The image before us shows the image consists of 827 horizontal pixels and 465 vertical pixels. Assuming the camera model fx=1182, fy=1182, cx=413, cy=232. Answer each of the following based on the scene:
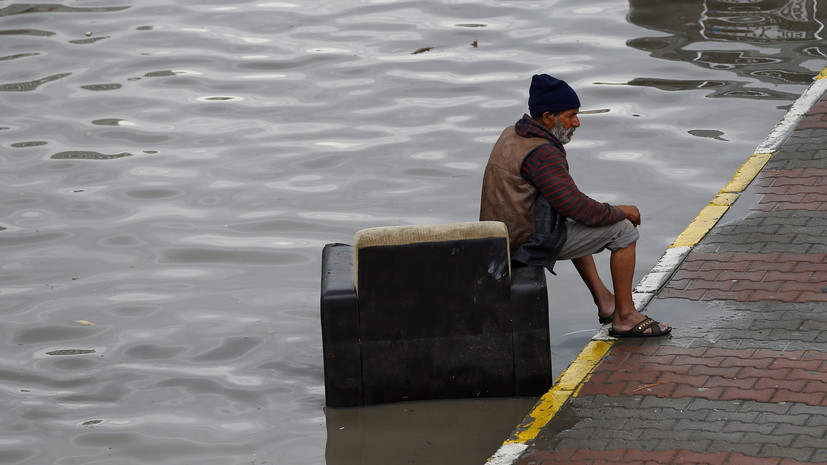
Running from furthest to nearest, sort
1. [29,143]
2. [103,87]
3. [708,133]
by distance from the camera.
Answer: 1. [103,87]
2. [29,143]
3. [708,133]

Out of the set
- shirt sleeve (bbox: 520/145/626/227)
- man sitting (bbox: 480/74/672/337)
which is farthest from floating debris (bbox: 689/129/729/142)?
shirt sleeve (bbox: 520/145/626/227)

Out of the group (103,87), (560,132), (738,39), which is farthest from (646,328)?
(103,87)

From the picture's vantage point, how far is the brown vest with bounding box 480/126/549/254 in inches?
277

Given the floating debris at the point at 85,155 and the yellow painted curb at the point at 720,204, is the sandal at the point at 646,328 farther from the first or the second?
the floating debris at the point at 85,155

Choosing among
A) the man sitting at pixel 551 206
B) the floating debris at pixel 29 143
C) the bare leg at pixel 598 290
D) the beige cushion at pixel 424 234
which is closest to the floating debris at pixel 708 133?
the bare leg at pixel 598 290

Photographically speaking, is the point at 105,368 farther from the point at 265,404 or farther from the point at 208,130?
the point at 208,130

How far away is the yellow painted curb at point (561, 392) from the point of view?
20.9 feet

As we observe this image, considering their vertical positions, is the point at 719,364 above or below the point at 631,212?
below

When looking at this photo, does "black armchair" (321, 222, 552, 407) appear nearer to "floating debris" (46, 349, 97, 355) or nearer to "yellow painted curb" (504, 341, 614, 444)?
"yellow painted curb" (504, 341, 614, 444)

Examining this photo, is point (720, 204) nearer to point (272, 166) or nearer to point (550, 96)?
point (550, 96)

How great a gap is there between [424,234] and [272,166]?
525 cm

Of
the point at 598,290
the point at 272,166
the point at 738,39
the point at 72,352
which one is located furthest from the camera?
the point at 738,39

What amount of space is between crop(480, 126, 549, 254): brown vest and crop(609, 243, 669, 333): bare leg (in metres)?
0.60

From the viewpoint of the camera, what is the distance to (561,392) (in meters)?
6.77
